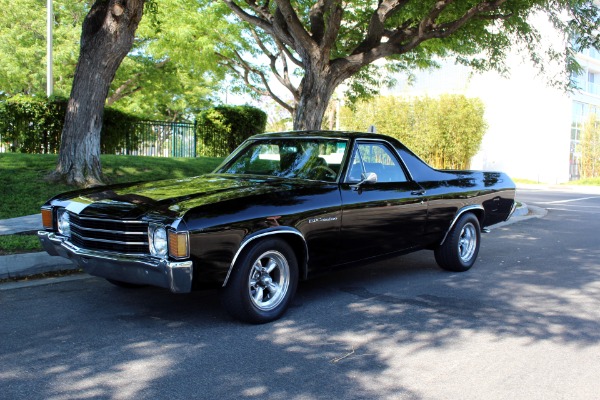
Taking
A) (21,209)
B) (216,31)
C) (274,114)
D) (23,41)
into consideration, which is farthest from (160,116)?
(21,209)

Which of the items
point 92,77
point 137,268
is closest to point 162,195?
point 137,268

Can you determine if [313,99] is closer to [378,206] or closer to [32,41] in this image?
[378,206]

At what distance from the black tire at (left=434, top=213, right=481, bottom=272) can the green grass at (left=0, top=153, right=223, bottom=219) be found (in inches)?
262

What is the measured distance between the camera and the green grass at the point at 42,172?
9766 mm

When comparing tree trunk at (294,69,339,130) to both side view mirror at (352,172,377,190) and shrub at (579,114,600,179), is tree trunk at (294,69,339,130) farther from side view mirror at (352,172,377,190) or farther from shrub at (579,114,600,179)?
shrub at (579,114,600,179)

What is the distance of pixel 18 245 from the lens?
666 centimetres

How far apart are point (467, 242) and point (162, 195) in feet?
13.5

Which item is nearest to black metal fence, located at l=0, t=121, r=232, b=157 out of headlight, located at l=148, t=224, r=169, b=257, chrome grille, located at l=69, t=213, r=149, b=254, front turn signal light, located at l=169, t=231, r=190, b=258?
chrome grille, located at l=69, t=213, r=149, b=254

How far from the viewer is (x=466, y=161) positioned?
35.8m

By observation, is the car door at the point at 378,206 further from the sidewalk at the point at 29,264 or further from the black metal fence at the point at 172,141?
the black metal fence at the point at 172,141

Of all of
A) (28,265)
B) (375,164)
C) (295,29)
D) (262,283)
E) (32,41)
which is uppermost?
(32,41)

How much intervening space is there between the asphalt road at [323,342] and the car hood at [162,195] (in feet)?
3.07

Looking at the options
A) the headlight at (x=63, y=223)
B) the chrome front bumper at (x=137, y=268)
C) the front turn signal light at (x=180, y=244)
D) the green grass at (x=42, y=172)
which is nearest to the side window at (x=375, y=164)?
the front turn signal light at (x=180, y=244)

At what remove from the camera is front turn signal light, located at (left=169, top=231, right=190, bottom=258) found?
13.5ft
